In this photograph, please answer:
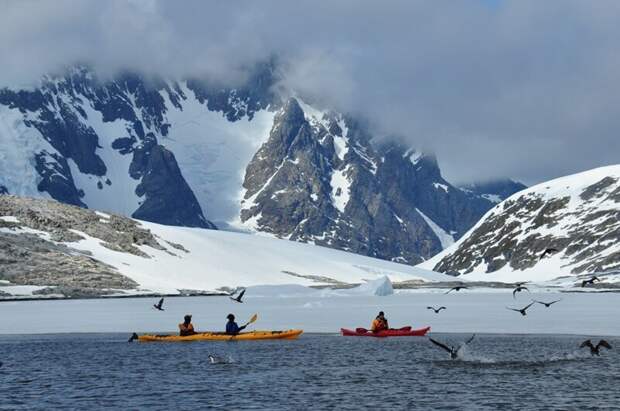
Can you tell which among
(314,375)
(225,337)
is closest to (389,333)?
(225,337)

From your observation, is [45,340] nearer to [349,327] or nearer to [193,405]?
[349,327]

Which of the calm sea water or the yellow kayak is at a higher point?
the yellow kayak

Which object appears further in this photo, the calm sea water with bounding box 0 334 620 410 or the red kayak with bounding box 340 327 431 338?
the red kayak with bounding box 340 327 431 338

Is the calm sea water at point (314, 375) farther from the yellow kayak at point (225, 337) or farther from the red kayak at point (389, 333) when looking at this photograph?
the red kayak at point (389, 333)

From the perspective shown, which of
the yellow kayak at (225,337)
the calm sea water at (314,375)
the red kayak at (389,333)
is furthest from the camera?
the red kayak at (389,333)

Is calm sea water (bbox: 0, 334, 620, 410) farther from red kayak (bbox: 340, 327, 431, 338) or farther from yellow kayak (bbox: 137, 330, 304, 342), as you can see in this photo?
red kayak (bbox: 340, 327, 431, 338)

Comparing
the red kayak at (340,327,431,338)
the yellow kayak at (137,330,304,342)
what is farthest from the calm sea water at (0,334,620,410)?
the red kayak at (340,327,431,338)

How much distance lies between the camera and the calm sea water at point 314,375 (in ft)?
152

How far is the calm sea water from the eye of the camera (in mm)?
46469

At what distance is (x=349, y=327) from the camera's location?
91000mm

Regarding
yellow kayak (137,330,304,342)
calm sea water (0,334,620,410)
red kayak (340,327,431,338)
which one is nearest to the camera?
calm sea water (0,334,620,410)

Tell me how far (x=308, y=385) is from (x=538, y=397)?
474 inches

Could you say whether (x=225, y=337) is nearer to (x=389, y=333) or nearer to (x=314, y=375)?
(x=389, y=333)

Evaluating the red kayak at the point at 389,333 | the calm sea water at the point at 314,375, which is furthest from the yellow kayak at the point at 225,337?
the red kayak at the point at 389,333
